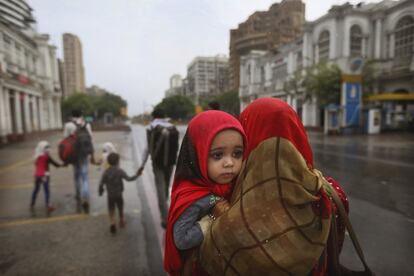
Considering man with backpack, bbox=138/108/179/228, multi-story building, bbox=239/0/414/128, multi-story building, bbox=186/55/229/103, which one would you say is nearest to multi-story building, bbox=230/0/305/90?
multi-story building, bbox=239/0/414/128

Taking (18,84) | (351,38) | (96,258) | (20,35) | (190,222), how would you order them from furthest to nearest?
(351,38), (20,35), (18,84), (96,258), (190,222)

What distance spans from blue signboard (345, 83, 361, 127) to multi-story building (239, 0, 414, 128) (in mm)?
758

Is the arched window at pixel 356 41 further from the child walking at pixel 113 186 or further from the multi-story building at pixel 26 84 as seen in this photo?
the child walking at pixel 113 186

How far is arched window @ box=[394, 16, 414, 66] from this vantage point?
24.6m

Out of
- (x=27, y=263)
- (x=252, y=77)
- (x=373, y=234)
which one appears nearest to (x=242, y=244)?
(x=27, y=263)

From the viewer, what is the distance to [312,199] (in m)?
0.83

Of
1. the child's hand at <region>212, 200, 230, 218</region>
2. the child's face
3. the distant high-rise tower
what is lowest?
the child's hand at <region>212, 200, 230, 218</region>

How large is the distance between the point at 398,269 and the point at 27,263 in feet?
13.1

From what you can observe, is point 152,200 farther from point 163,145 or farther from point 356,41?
point 356,41

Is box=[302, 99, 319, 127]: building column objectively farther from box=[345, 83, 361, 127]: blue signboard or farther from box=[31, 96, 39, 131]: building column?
box=[31, 96, 39, 131]: building column

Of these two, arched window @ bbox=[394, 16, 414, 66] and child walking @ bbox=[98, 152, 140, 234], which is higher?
arched window @ bbox=[394, 16, 414, 66]

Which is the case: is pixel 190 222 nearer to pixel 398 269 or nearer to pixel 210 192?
pixel 210 192

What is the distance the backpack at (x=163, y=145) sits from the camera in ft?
12.9

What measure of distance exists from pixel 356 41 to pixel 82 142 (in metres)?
31.2
